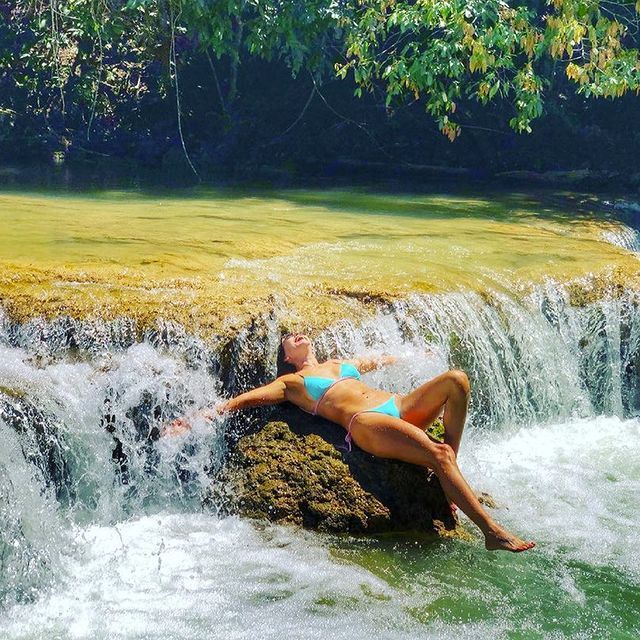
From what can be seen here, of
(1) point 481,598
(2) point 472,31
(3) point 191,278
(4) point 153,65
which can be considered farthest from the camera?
(4) point 153,65

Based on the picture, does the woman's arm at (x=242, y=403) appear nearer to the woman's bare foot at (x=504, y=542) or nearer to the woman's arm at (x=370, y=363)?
the woman's arm at (x=370, y=363)

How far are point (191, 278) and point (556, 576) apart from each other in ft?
11.2

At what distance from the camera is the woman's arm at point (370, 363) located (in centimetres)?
657

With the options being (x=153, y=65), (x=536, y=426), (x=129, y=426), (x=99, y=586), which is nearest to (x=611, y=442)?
(x=536, y=426)

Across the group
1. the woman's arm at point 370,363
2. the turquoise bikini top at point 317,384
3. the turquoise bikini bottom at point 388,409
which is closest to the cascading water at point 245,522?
the woman's arm at point 370,363

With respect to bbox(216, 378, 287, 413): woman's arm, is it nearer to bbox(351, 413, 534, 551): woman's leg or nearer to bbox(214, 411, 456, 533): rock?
bbox(214, 411, 456, 533): rock

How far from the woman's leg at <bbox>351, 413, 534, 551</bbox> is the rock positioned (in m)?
0.10

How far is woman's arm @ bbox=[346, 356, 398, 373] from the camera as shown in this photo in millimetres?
6574

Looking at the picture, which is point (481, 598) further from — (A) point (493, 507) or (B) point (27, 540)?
(B) point (27, 540)

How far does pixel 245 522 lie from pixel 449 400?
1323mm

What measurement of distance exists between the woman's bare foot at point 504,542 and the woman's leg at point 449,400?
2.03 ft

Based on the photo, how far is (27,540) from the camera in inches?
201

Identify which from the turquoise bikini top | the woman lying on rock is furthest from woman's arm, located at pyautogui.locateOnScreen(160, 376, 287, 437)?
the turquoise bikini top

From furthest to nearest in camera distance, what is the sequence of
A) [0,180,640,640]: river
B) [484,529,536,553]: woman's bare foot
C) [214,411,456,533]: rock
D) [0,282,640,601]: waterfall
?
[214,411,456,533]: rock
[0,282,640,601]: waterfall
[484,529,536,553]: woman's bare foot
[0,180,640,640]: river
